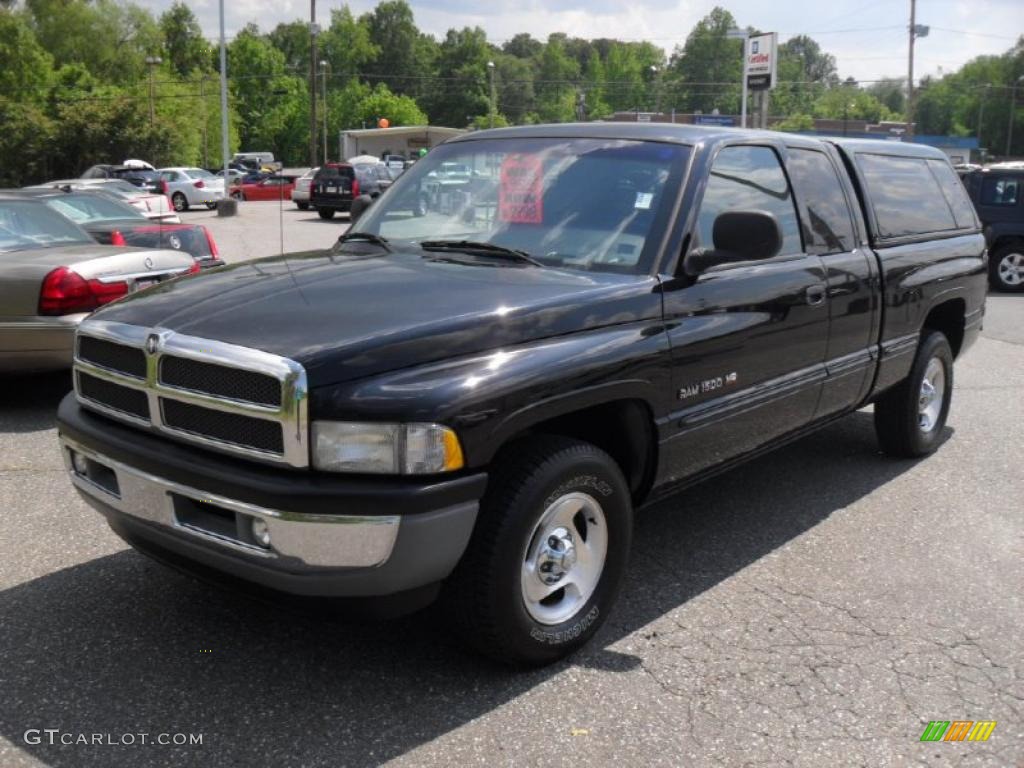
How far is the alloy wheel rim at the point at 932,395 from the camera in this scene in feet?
19.8

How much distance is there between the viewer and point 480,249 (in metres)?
3.97

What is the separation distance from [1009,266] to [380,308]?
1531cm

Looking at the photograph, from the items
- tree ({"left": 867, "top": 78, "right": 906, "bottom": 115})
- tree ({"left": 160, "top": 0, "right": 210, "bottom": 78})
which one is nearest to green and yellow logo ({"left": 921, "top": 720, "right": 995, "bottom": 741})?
tree ({"left": 160, "top": 0, "right": 210, "bottom": 78})

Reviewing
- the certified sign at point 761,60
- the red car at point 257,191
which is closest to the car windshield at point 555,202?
the certified sign at point 761,60

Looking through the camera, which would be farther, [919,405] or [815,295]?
[919,405]

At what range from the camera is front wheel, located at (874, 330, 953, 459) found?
230 inches

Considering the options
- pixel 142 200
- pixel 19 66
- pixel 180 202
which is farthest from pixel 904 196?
pixel 19 66

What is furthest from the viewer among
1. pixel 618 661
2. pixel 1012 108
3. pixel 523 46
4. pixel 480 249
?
pixel 523 46

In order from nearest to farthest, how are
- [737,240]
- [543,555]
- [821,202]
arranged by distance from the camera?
[543,555] → [737,240] → [821,202]

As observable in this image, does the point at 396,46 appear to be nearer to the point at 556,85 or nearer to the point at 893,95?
the point at 556,85

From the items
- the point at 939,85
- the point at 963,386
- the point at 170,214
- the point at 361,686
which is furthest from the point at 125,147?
the point at 939,85

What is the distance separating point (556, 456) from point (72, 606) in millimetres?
2024

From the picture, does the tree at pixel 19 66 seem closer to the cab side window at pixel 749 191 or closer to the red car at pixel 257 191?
the red car at pixel 257 191

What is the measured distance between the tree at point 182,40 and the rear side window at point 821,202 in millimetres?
106583
